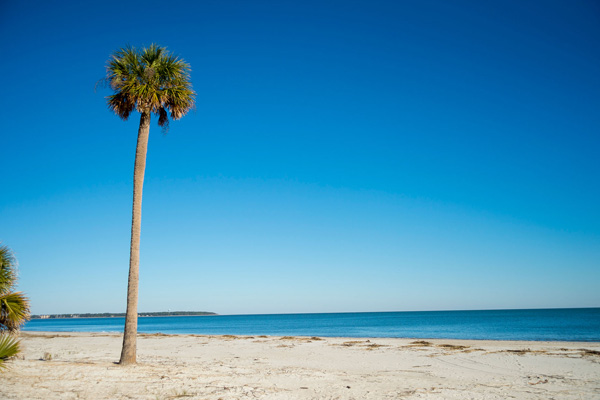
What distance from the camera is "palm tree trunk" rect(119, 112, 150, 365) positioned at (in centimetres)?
1263

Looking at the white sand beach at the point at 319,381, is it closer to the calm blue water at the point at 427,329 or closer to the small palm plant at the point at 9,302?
the small palm plant at the point at 9,302

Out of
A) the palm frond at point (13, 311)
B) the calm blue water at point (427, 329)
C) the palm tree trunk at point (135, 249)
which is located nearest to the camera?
the palm frond at point (13, 311)

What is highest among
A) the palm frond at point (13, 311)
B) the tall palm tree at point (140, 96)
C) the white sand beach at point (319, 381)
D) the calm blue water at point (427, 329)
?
the tall palm tree at point (140, 96)

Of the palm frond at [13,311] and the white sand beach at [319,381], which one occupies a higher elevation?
the palm frond at [13,311]

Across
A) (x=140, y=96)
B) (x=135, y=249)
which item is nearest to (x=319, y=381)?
(x=135, y=249)

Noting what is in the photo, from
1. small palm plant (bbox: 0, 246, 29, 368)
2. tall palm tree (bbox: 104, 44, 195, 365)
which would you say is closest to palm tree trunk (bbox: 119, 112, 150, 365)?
tall palm tree (bbox: 104, 44, 195, 365)

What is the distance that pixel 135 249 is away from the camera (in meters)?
13.1

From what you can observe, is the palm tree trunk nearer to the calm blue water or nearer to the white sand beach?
the white sand beach

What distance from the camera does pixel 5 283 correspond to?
9219 millimetres

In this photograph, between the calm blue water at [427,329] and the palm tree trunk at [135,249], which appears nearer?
the palm tree trunk at [135,249]

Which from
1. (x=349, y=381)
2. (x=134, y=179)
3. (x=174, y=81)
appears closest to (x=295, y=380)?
(x=349, y=381)

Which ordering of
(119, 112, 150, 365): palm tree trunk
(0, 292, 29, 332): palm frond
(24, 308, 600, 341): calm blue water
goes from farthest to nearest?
(24, 308, 600, 341): calm blue water < (119, 112, 150, 365): palm tree trunk < (0, 292, 29, 332): palm frond

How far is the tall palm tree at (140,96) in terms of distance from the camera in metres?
13.0

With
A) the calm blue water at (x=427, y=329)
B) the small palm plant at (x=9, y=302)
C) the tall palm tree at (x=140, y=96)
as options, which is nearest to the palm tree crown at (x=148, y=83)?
the tall palm tree at (x=140, y=96)
